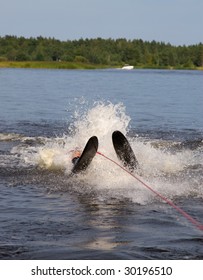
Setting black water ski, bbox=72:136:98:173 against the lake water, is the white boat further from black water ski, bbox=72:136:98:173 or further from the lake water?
black water ski, bbox=72:136:98:173

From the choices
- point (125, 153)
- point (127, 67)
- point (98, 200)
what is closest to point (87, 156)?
point (125, 153)

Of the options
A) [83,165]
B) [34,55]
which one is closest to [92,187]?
[83,165]

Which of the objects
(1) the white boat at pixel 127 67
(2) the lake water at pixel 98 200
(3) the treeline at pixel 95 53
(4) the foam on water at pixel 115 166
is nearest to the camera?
(2) the lake water at pixel 98 200

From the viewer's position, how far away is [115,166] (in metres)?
13.7

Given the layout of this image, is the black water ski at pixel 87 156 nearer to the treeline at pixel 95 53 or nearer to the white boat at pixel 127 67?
the treeline at pixel 95 53

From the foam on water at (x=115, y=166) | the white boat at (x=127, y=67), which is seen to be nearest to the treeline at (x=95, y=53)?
the white boat at (x=127, y=67)

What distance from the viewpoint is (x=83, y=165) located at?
43.8 feet

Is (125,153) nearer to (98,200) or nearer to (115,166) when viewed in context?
(115,166)

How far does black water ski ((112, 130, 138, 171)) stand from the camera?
44.3ft

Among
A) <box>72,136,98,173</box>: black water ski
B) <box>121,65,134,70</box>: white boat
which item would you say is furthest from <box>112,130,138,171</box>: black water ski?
<box>121,65,134,70</box>: white boat

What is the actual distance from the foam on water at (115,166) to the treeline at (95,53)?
149 metres

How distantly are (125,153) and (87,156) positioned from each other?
0.86 m

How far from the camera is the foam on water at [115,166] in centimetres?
1213
